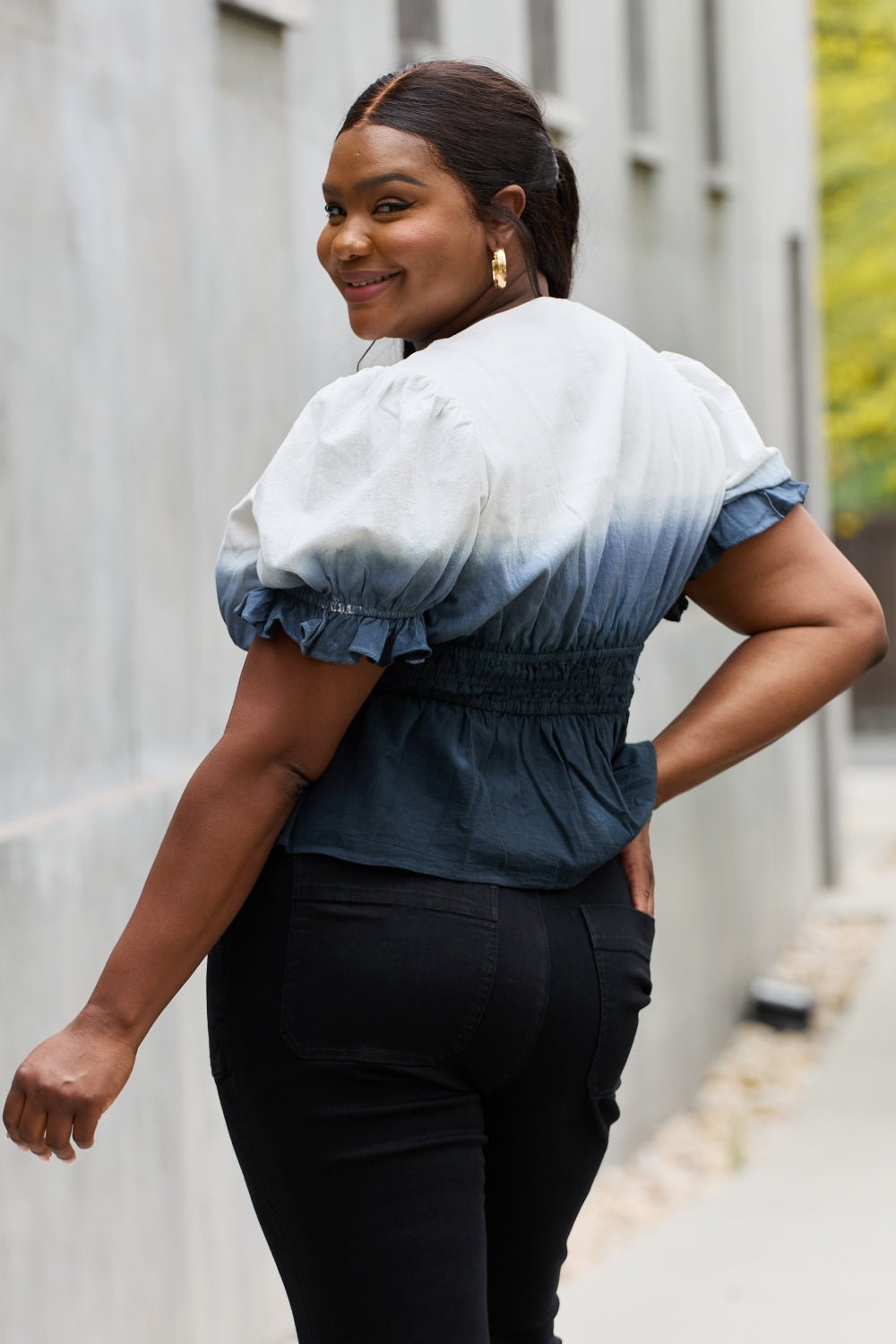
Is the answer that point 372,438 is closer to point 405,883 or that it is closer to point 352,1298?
point 405,883

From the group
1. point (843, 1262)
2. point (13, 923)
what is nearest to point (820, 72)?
point (843, 1262)

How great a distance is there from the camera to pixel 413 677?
1.86 meters

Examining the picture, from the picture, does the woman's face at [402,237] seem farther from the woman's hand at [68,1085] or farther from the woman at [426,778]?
the woman's hand at [68,1085]

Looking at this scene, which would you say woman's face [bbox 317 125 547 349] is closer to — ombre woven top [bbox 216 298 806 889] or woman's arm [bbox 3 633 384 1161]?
ombre woven top [bbox 216 298 806 889]

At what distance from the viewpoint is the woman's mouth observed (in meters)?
1.96

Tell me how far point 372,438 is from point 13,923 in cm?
177

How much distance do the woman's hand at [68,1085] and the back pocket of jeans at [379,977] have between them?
162 mm

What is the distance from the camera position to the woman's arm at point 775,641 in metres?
2.20

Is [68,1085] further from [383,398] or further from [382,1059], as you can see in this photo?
[383,398]

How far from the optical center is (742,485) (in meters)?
2.14

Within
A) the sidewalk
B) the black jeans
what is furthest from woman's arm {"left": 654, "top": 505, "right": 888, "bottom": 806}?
the sidewalk

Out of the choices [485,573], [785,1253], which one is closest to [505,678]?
[485,573]

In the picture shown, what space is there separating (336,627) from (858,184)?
55.4ft

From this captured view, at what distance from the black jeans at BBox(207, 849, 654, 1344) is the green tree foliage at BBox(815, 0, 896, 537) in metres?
16.4
